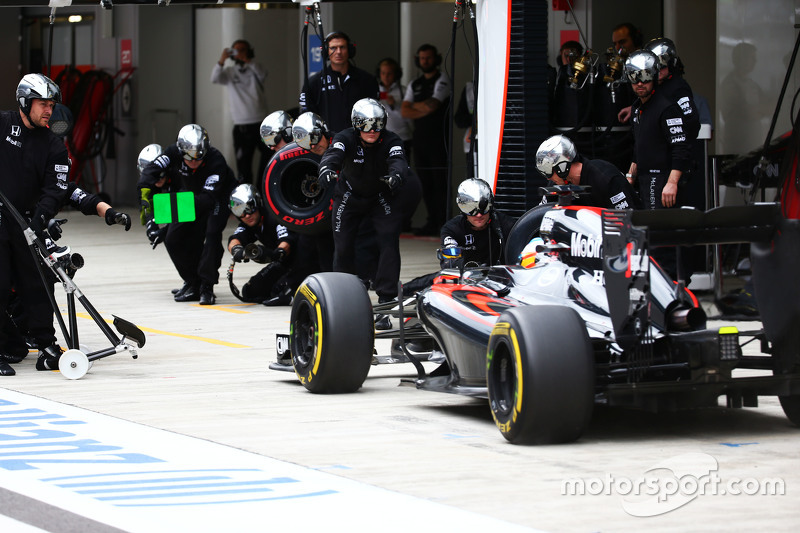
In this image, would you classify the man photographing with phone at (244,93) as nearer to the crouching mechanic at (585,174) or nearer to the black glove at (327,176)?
the black glove at (327,176)

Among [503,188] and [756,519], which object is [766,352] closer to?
[756,519]

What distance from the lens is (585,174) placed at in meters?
10.4

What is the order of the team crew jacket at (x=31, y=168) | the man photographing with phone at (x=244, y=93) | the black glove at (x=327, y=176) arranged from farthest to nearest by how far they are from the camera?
the man photographing with phone at (x=244, y=93) < the black glove at (x=327, y=176) < the team crew jacket at (x=31, y=168)

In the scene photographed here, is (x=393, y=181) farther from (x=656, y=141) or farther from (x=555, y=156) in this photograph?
(x=656, y=141)

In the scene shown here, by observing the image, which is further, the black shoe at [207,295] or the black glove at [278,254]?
the black shoe at [207,295]

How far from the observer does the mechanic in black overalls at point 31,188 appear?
10.2m

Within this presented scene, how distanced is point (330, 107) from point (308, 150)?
3.92 feet

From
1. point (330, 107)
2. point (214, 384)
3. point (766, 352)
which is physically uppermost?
point (330, 107)

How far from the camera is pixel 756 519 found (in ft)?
18.4

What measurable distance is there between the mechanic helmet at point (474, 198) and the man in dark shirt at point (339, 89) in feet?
13.2

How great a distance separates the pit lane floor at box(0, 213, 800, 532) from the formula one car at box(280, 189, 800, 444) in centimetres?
22

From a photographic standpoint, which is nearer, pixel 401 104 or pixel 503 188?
pixel 503 188

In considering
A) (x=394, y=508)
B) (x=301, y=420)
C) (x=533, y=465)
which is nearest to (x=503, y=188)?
(x=301, y=420)

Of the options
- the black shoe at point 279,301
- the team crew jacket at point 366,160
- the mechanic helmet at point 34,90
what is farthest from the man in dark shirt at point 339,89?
the mechanic helmet at point 34,90
